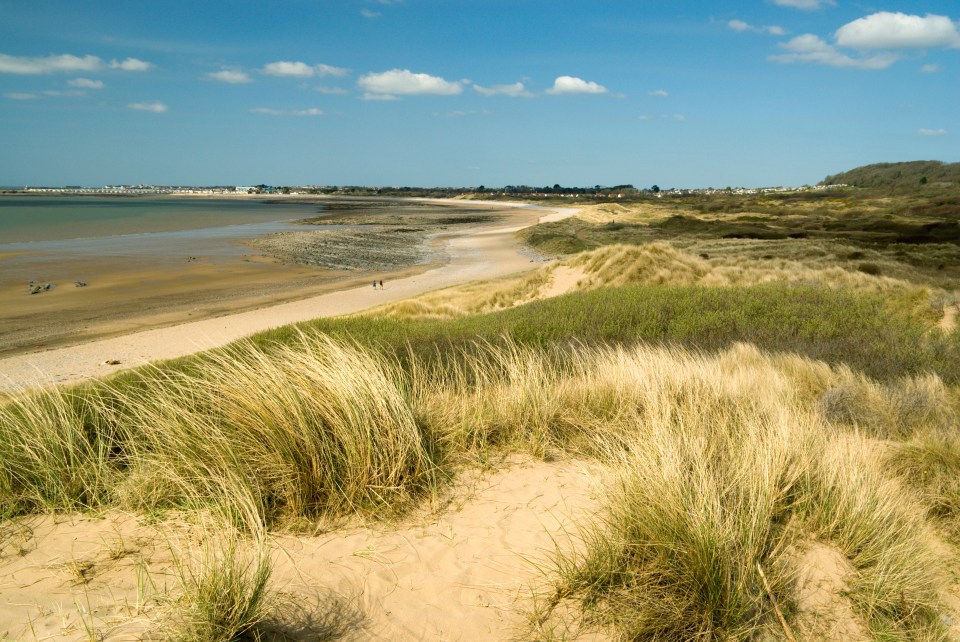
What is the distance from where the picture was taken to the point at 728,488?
11.8ft

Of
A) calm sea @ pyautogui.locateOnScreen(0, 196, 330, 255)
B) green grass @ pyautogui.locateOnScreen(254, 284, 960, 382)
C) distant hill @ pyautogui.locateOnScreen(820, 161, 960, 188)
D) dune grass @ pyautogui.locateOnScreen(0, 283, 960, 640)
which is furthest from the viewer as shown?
distant hill @ pyautogui.locateOnScreen(820, 161, 960, 188)

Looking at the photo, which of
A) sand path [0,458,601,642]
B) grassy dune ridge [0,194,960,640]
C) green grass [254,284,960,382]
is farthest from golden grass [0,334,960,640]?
green grass [254,284,960,382]

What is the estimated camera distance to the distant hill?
345 ft

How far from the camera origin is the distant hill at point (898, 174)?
105m

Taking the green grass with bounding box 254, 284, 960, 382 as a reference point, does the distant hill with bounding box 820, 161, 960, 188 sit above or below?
above

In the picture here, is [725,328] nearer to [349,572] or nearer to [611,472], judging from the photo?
[611,472]

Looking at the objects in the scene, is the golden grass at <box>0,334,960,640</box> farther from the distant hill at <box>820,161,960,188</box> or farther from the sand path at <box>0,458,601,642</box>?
the distant hill at <box>820,161,960,188</box>

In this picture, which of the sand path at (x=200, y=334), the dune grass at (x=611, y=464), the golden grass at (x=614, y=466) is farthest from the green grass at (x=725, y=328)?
the sand path at (x=200, y=334)

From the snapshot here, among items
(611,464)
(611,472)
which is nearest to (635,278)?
(611,464)

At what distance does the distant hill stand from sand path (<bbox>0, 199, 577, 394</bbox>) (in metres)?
95.6

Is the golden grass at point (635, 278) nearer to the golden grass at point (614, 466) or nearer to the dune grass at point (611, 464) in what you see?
the dune grass at point (611, 464)

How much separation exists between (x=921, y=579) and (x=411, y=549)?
296 centimetres

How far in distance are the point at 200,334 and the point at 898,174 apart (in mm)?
145213

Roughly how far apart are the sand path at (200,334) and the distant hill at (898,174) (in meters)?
95.6
